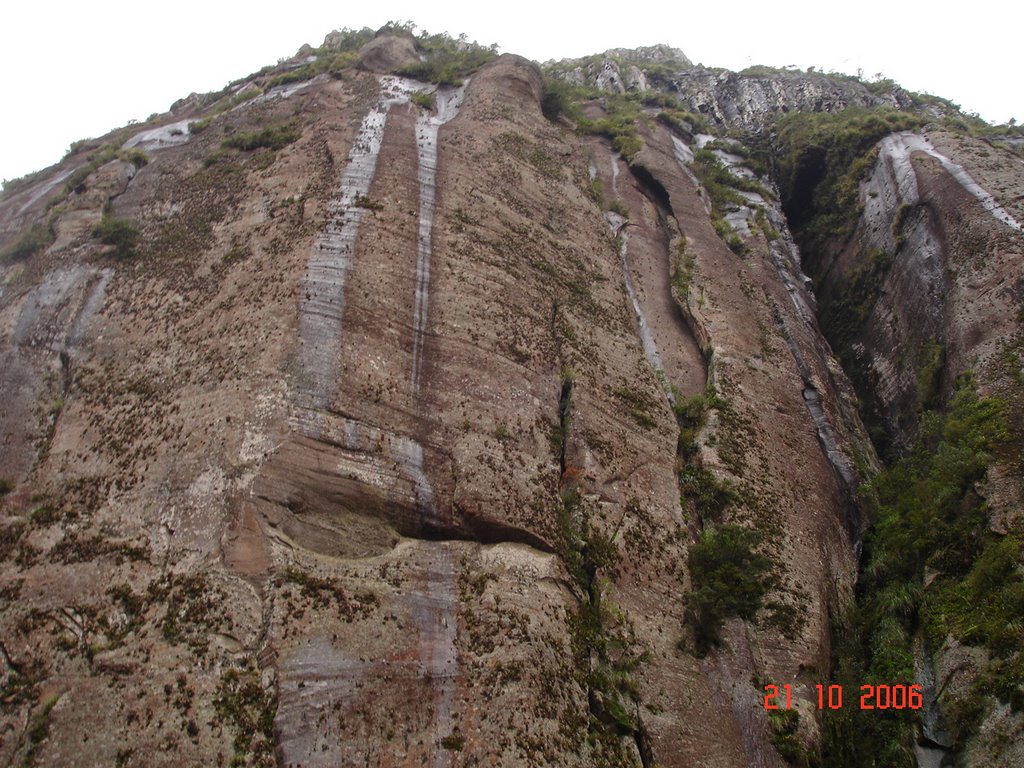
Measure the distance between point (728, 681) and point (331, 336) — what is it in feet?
42.0

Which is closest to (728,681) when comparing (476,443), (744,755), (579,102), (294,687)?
(744,755)

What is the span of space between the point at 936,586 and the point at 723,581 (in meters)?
5.49

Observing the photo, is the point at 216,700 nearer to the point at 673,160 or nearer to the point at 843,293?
the point at 843,293

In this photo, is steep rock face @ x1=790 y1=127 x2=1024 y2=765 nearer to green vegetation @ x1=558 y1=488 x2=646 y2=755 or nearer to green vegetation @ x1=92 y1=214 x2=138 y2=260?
green vegetation @ x1=558 y1=488 x2=646 y2=755

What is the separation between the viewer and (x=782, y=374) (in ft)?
86.9

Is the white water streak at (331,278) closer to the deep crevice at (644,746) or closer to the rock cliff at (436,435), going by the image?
the rock cliff at (436,435)

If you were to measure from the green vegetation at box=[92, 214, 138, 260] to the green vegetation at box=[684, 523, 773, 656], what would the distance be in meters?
21.0

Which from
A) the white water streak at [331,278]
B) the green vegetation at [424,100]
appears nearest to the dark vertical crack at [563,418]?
the white water streak at [331,278]

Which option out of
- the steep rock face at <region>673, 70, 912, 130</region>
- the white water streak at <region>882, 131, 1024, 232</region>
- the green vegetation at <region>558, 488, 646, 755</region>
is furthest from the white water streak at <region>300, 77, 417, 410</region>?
the steep rock face at <region>673, 70, 912, 130</region>

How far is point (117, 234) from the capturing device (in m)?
25.7
